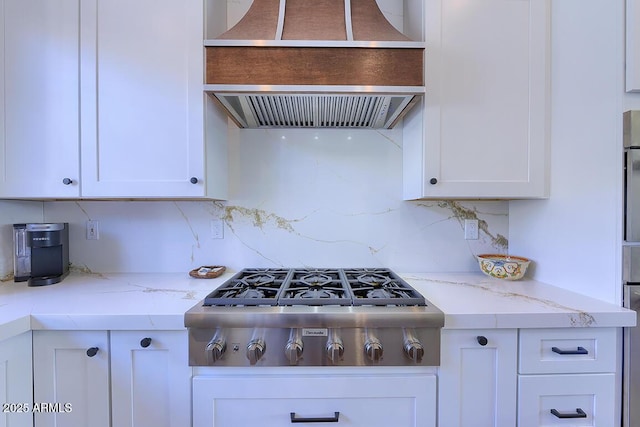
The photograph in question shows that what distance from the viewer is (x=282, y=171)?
1.67 metres

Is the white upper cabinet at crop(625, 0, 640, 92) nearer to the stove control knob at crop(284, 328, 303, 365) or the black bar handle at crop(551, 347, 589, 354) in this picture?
the black bar handle at crop(551, 347, 589, 354)

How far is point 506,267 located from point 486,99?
826 mm

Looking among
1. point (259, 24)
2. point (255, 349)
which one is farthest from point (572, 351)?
point (259, 24)

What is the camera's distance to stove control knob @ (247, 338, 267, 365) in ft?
3.16

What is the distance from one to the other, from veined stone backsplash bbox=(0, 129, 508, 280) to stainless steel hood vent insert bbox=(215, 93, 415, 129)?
7 centimetres

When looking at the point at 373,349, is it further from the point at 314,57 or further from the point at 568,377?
the point at 314,57

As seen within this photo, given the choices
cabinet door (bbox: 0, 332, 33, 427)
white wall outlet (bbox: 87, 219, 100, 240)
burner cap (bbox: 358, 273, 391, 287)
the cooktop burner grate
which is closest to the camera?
cabinet door (bbox: 0, 332, 33, 427)

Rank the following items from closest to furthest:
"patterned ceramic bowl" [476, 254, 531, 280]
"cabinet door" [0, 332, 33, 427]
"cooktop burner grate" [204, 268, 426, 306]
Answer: "cabinet door" [0, 332, 33, 427] < "cooktop burner grate" [204, 268, 426, 306] < "patterned ceramic bowl" [476, 254, 531, 280]

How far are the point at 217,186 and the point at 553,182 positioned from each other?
5.25 feet

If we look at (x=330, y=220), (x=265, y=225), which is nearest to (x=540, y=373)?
(x=330, y=220)

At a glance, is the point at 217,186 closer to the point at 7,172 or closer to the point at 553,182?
the point at 7,172

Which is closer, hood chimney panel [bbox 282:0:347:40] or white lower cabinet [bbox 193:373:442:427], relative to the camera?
white lower cabinet [bbox 193:373:442:427]

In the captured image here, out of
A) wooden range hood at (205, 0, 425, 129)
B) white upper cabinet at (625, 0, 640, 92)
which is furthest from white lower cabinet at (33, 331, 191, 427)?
white upper cabinet at (625, 0, 640, 92)

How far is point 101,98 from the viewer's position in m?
1.28
